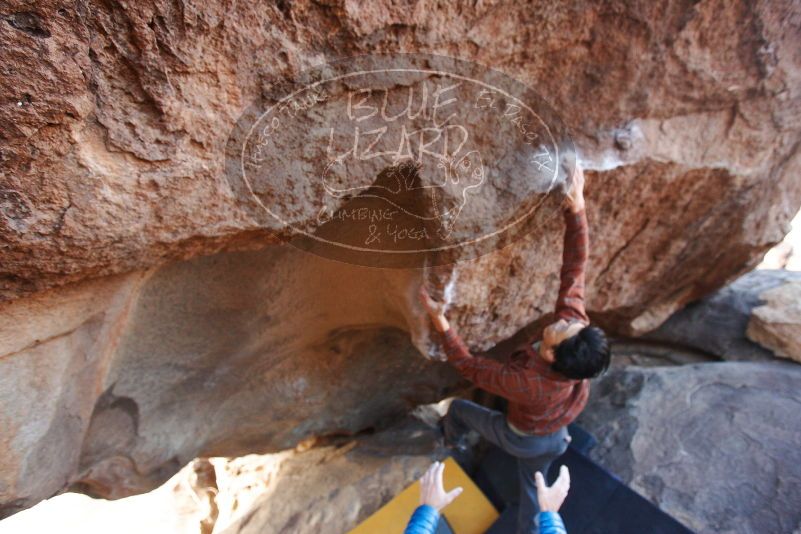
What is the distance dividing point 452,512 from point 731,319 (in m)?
1.53

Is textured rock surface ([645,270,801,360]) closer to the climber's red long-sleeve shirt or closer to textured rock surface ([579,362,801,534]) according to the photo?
textured rock surface ([579,362,801,534])

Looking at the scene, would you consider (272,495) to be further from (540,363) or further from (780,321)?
(780,321)

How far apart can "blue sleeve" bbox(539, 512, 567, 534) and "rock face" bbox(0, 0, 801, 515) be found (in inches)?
21.0

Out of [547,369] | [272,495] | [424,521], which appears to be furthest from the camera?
[272,495]

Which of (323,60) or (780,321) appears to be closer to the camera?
(323,60)

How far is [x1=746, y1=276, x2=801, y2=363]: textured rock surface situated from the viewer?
188 centimetres

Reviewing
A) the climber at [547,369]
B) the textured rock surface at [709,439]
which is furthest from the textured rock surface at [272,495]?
the textured rock surface at [709,439]

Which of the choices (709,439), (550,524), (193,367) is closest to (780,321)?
(709,439)

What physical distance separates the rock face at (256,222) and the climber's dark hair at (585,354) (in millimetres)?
314

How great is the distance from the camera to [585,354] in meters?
1.02

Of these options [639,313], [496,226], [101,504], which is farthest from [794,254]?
[101,504]

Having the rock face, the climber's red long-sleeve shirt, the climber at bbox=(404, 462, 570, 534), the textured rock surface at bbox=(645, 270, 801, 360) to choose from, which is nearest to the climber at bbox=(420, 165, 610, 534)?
the climber's red long-sleeve shirt

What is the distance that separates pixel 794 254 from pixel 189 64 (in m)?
6.60

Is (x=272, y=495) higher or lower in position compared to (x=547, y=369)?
lower
